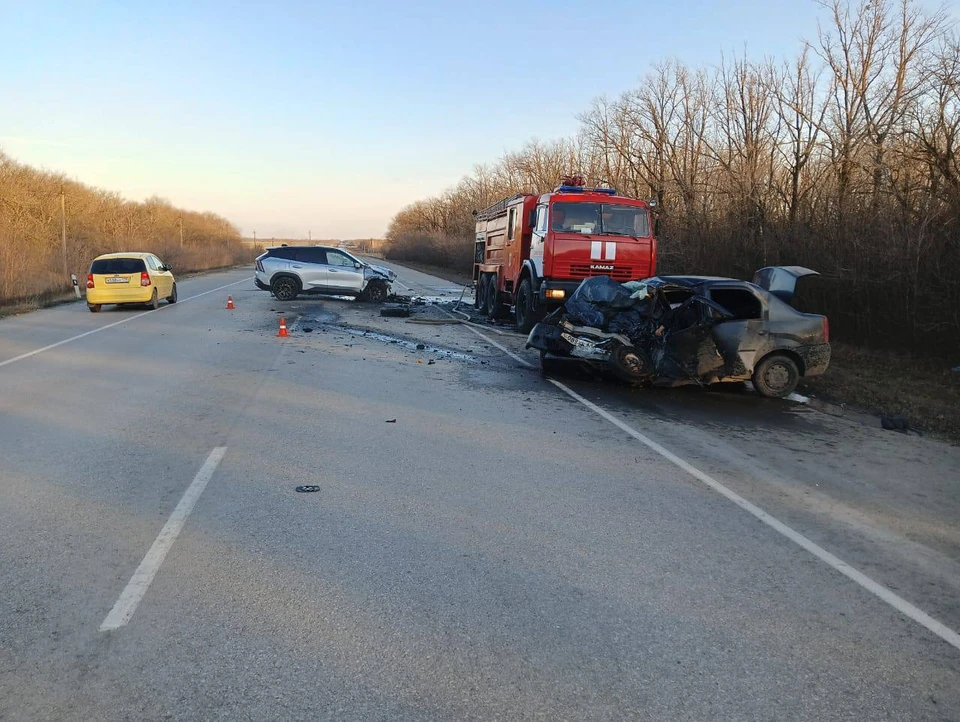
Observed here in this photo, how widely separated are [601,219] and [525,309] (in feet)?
8.42

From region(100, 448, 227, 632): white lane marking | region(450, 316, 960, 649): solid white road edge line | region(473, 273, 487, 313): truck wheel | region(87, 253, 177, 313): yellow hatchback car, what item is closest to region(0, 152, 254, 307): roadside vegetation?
region(87, 253, 177, 313): yellow hatchback car

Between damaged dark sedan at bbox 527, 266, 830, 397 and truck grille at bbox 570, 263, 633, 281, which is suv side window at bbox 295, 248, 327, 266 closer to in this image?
truck grille at bbox 570, 263, 633, 281

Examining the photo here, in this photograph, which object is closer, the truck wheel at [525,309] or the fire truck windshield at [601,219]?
the fire truck windshield at [601,219]

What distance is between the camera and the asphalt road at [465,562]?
330 centimetres

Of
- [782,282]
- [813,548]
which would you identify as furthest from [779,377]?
[813,548]

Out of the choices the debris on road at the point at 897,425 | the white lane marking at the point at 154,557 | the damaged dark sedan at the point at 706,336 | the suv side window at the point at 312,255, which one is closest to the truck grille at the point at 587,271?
the damaged dark sedan at the point at 706,336

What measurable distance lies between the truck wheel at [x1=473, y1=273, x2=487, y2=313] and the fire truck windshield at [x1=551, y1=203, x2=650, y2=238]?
654cm

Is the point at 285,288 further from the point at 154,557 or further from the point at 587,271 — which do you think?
Result: the point at 154,557

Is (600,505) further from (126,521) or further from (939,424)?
(939,424)

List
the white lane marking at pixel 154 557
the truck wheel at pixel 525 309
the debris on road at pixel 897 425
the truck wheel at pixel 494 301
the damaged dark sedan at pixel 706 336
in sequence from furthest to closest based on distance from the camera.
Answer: the truck wheel at pixel 494 301, the truck wheel at pixel 525 309, the damaged dark sedan at pixel 706 336, the debris on road at pixel 897 425, the white lane marking at pixel 154 557

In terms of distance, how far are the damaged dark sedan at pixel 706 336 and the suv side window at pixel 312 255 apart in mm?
15891

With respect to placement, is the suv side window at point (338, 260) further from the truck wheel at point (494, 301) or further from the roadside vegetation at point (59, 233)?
the roadside vegetation at point (59, 233)

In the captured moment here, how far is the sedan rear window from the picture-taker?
21797 mm

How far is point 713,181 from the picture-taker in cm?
2608
